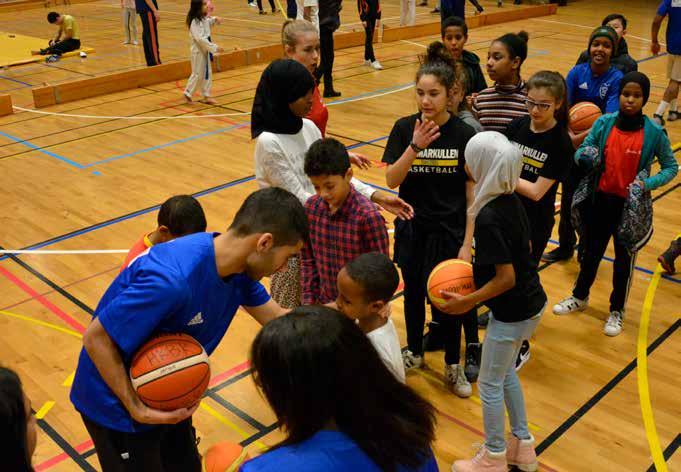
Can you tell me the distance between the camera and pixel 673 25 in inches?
363

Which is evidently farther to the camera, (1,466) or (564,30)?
(564,30)

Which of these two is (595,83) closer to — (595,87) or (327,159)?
(595,87)

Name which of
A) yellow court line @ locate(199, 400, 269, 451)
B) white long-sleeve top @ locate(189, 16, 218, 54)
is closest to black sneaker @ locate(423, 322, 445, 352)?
yellow court line @ locate(199, 400, 269, 451)

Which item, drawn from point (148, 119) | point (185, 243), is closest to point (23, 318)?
point (185, 243)

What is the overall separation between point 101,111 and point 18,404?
31.6 ft

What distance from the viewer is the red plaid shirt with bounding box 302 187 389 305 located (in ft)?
11.5

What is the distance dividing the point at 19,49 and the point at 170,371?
1503cm

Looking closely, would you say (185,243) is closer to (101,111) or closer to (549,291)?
(549,291)

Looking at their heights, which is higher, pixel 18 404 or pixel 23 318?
pixel 18 404

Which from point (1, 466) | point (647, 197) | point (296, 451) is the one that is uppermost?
point (296, 451)

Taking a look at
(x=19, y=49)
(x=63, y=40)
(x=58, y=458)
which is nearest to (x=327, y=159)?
(x=58, y=458)

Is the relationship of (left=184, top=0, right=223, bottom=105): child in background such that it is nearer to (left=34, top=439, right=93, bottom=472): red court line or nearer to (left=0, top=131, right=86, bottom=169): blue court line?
(left=0, top=131, right=86, bottom=169): blue court line

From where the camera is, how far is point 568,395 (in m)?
4.18

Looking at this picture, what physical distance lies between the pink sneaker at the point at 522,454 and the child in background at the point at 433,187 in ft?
2.16
